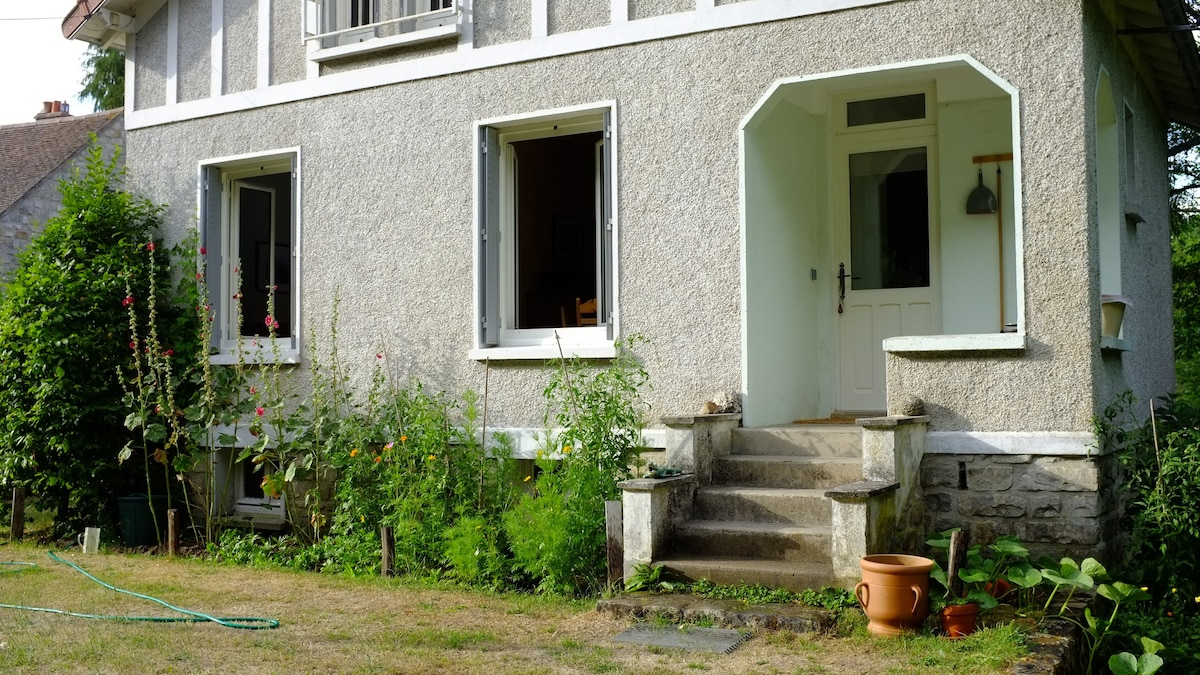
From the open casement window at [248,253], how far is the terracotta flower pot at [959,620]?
5.63m

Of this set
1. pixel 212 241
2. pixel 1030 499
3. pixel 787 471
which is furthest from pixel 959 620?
pixel 212 241

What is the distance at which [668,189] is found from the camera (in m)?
7.64

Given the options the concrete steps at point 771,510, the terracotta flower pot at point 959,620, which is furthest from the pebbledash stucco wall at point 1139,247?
the terracotta flower pot at point 959,620

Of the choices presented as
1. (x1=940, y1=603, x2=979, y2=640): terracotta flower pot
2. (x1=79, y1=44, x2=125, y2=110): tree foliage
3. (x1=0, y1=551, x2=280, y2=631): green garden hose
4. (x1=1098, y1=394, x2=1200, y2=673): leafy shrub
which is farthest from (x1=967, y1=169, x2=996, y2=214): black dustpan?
(x1=79, y1=44, x2=125, y2=110): tree foliage

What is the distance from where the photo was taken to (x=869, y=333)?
8359 millimetres

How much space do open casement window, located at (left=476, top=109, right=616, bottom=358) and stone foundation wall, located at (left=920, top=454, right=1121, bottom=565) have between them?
2481 millimetres

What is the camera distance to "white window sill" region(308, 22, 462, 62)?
27.9 feet

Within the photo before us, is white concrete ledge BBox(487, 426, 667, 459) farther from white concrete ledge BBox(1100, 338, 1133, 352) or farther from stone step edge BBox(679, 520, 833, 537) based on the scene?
white concrete ledge BBox(1100, 338, 1133, 352)

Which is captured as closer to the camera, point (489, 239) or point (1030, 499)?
point (1030, 499)

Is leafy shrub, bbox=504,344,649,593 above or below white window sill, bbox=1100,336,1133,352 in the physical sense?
below

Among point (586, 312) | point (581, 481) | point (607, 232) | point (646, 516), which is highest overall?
point (607, 232)

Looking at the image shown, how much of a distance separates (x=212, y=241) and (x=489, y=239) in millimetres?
2886

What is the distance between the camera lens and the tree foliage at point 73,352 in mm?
9008

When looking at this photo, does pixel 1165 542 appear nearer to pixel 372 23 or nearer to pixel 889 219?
pixel 889 219
